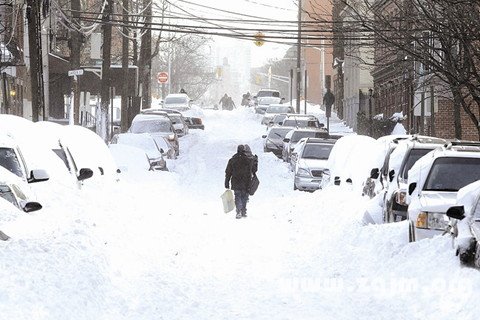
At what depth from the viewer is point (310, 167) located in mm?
32906

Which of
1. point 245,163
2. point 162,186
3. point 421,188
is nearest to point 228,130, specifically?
point 162,186

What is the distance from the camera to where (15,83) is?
165 ft

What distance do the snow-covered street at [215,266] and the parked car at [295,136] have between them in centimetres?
2037

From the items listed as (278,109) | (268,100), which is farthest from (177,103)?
(268,100)

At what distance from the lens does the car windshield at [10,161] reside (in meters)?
16.1

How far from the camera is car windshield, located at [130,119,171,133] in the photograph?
143ft

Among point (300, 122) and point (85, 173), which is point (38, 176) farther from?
point (300, 122)

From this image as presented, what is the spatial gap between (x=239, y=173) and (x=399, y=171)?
22.4 feet

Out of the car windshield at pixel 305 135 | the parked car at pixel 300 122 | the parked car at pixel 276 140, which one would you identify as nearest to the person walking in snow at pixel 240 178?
the car windshield at pixel 305 135

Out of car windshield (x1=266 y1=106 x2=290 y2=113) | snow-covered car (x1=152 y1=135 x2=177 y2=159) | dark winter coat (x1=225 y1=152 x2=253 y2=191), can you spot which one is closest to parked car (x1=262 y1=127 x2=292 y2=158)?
Answer: snow-covered car (x1=152 y1=135 x2=177 y2=159)

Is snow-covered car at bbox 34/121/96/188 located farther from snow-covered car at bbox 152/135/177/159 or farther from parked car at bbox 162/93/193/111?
parked car at bbox 162/93/193/111

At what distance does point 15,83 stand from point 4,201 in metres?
37.9

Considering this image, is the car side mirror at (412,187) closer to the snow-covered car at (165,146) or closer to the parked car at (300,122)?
the snow-covered car at (165,146)

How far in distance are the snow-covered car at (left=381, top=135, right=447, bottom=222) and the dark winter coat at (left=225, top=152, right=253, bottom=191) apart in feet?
14.7
